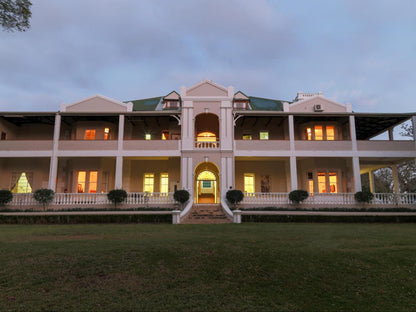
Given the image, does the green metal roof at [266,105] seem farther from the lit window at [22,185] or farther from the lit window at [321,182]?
the lit window at [22,185]

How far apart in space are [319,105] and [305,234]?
13116 mm

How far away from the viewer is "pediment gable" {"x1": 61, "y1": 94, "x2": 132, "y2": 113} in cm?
1998

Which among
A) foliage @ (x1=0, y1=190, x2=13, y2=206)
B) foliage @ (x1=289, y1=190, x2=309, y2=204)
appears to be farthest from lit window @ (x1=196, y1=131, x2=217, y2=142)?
foliage @ (x1=0, y1=190, x2=13, y2=206)

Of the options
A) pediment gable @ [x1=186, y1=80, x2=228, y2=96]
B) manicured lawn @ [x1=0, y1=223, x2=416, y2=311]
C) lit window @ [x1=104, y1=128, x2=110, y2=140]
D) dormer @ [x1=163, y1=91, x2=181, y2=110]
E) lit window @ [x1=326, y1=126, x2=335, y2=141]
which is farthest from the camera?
dormer @ [x1=163, y1=91, x2=181, y2=110]

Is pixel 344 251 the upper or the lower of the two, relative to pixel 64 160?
lower

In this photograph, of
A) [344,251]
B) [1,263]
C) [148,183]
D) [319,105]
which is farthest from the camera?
[148,183]

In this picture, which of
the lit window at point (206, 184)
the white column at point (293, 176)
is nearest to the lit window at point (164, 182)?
the lit window at point (206, 184)

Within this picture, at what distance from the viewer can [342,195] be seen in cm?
1864

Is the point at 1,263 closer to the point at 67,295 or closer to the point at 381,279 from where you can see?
the point at 67,295

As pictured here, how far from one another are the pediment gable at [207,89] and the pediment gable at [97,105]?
4.67 m

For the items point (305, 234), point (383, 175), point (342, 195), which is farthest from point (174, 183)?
point (383, 175)

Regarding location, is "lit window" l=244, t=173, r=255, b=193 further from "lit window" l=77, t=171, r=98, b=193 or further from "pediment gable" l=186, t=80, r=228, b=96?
"lit window" l=77, t=171, r=98, b=193

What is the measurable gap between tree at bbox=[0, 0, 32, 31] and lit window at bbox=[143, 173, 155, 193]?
1414 centimetres

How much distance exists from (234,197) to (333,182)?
819 cm
